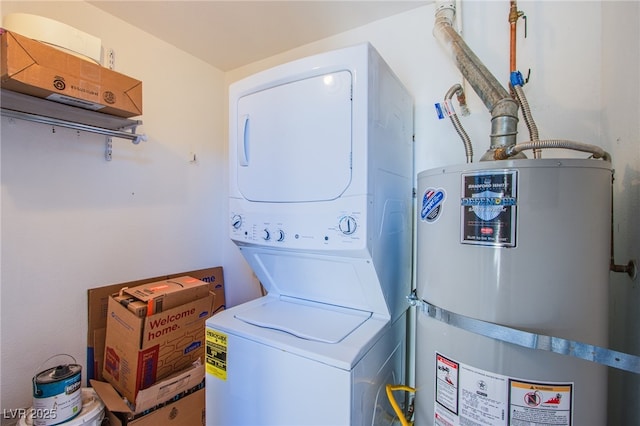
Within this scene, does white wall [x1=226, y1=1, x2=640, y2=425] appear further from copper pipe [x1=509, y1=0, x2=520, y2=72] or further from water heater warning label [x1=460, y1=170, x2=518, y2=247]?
water heater warning label [x1=460, y1=170, x2=518, y2=247]

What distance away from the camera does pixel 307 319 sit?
1249 millimetres

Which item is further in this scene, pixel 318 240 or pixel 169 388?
pixel 169 388

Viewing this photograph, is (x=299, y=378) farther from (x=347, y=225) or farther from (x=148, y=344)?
(x=148, y=344)

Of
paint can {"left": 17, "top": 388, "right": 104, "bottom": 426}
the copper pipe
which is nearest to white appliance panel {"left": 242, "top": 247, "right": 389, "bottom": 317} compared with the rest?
paint can {"left": 17, "top": 388, "right": 104, "bottom": 426}

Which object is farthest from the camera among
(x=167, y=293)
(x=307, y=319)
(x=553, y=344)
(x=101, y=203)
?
(x=101, y=203)

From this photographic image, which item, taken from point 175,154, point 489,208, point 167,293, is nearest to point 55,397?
point 167,293

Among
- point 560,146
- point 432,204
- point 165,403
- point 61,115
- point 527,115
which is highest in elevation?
point 61,115

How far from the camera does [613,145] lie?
1150 millimetres

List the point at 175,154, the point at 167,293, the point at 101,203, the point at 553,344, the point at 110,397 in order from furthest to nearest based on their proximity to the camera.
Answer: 1. the point at 175,154
2. the point at 101,203
3. the point at 167,293
4. the point at 110,397
5. the point at 553,344

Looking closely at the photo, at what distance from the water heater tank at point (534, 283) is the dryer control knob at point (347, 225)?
367mm

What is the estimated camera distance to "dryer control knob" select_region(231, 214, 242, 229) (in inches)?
55.2

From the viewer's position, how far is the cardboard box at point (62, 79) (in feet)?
3.74

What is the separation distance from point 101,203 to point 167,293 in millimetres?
718

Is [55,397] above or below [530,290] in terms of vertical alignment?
below
